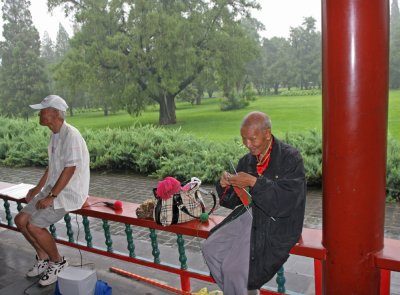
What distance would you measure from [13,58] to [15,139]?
1547cm

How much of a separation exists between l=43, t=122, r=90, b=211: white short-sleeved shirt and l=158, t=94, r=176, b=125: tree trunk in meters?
18.5

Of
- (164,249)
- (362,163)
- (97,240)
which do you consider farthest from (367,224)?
(97,240)

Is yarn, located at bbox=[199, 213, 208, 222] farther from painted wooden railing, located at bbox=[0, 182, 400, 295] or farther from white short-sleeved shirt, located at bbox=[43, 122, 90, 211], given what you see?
white short-sleeved shirt, located at bbox=[43, 122, 90, 211]

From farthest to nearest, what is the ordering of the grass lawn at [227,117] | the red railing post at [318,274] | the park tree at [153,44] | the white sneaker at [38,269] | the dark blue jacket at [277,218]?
1. the park tree at [153,44]
2. the grass lawn at [227,117]
3. the white sneaker at [38,269]
4. the red railing post at [318,274]
5. the dark blue jacket at [277,218]

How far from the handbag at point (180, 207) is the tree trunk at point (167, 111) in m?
19.2

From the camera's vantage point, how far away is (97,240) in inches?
181

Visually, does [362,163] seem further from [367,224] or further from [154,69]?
[154,69]

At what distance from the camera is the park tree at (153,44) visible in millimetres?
19156

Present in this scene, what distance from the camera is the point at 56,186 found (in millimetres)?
3154

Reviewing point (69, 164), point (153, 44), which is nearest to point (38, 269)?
point (69, 164)

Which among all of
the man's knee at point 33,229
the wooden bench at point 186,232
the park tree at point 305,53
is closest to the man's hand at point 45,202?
the man's knee at point 33,229

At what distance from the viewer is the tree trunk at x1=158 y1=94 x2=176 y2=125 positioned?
21.9 m

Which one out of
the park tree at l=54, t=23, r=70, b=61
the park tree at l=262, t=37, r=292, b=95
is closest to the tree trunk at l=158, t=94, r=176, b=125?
the park tree at l=262, t=37, r=292, b=95

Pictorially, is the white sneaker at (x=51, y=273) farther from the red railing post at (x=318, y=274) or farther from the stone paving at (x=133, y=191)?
the red railing post at (x=318, y=274)
